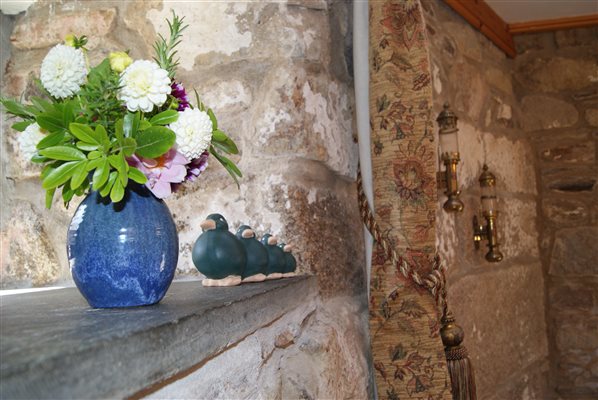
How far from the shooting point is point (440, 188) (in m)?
1.68

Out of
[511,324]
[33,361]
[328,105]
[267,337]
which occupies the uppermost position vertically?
[328,105]

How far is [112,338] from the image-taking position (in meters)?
0.48

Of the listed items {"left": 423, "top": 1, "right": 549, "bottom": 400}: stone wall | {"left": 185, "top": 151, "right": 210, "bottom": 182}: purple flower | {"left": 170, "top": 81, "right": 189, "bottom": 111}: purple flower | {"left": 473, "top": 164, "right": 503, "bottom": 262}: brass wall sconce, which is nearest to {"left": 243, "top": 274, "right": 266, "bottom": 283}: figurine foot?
{"left": 185, "top": 151, "right": 210, "bottom": 182}: purple flower

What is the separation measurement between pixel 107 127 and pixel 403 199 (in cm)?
79

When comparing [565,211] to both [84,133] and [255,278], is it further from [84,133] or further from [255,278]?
[84,133]

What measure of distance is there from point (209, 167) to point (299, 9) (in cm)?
41

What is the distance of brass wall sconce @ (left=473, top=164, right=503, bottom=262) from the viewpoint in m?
1.90

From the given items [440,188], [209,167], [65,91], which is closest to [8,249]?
[209,167]

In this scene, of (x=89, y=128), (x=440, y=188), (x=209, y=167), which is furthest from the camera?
(x=440, y=188)

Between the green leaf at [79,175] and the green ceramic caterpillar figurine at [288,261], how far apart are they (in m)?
0.51

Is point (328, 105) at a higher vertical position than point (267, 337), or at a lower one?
higher

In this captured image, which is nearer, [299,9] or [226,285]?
[226,285]

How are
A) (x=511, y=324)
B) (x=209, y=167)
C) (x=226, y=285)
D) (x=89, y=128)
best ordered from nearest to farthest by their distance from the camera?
(x=89, y=128) → (x=226, y=285) → (x=209, y=167) → (x=511, y=324)

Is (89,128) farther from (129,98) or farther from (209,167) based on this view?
(209,167)
